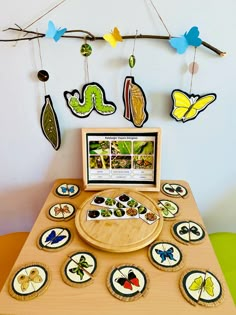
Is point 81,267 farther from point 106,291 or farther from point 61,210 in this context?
point 61,210

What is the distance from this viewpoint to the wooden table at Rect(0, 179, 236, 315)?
67 centimetres

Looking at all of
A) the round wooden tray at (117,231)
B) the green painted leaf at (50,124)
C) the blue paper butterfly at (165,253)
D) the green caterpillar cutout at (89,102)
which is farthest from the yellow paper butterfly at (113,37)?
the blue paper butterfly at (165,253)

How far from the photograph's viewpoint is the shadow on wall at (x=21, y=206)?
3.85ft

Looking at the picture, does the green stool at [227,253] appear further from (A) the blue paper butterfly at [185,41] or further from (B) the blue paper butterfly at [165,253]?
(A) the blue paper butterfly at [185,41]

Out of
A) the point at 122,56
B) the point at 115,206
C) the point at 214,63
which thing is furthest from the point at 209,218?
the point at 122,56

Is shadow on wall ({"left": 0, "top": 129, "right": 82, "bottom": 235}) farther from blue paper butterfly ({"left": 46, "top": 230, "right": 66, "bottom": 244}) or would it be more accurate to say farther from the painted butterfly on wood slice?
blue paper butterfly ({"left": 46, "top": 230, "right": 66, "bottom": 244})

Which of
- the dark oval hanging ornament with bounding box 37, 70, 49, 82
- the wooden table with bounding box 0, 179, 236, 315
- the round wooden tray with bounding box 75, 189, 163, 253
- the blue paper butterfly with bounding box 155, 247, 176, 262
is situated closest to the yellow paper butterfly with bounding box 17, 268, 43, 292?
the wooden table with bounding box 0, 179, 236, 315

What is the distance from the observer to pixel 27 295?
0.70 m

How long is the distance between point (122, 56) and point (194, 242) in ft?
1.97

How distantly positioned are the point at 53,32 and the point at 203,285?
31.4 inches

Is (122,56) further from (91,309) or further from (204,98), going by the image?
(91,309)

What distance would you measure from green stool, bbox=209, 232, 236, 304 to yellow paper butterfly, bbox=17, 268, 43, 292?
0.59 m

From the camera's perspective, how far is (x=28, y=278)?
2.43 ft

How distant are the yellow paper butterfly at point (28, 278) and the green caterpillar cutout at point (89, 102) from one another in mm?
516
